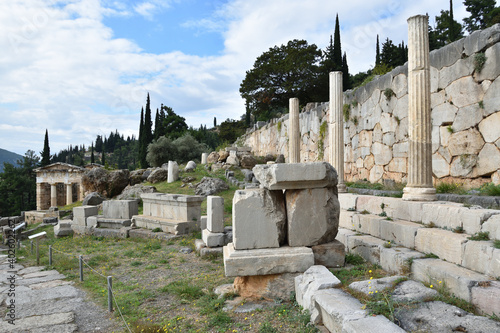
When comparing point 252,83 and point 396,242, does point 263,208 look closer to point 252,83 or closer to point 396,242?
point 396,242

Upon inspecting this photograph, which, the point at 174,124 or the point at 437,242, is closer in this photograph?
the point at 437,242

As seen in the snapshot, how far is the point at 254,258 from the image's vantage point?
12.8 ft

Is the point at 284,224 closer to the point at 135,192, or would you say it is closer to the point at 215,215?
the point at 215,215

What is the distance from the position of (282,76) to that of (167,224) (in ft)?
63.6

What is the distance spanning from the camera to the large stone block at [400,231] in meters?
4.56

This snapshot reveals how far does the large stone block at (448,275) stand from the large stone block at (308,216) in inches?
45.1

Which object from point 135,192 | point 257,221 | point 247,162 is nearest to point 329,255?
point 257,221

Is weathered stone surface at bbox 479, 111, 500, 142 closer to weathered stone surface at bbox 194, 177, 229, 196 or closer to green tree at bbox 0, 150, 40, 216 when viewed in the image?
weathered stone surface at bbox 194, 177, 229, 196

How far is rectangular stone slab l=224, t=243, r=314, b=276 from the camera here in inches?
153

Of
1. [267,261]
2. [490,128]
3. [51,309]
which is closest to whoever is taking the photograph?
[267,261]

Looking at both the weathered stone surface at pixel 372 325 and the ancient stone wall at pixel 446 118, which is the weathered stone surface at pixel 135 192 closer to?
the ancient stone wall at pixel 446 118

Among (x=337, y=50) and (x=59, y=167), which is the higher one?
(x=337, y=50)

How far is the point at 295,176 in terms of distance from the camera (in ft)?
13.2

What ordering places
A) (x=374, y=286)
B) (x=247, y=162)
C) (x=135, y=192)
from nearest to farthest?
(x=374, y=286) → (x=135, y=192) → (x=247, y=162)
